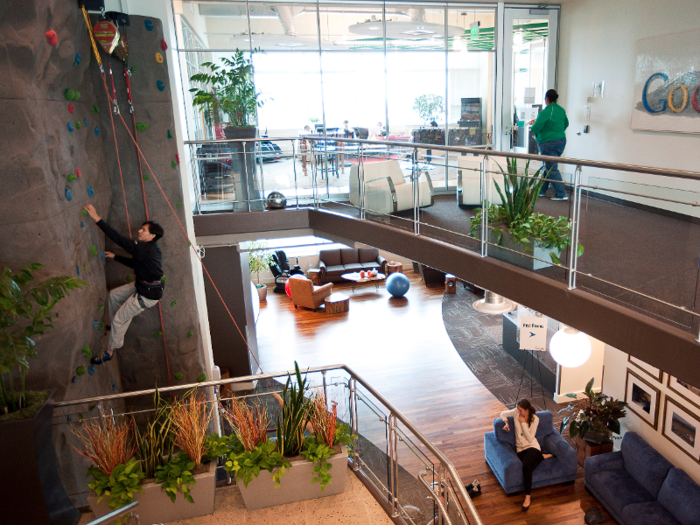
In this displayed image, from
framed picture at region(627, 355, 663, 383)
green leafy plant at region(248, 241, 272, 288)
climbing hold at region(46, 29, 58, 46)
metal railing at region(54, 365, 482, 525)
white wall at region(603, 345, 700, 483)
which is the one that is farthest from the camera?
green leafy plant at region(248, 241, 272, 288)

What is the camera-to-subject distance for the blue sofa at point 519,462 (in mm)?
7641

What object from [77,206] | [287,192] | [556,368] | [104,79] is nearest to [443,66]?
[287,192]

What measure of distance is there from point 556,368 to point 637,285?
6.53 m

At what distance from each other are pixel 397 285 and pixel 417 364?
13.7ft

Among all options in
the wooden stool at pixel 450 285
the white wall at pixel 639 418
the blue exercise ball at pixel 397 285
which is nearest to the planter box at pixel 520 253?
the white wall at pixel 639 418

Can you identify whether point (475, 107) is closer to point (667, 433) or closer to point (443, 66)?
point (443, 66)

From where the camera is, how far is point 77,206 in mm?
4945

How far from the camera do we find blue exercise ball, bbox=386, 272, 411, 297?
15.6 m

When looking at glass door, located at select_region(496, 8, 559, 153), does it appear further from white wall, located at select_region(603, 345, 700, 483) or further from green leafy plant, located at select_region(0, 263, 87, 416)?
green leafy plant, located at select_region(0, 263, 87, 416)

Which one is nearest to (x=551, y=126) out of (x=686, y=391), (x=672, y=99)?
(x=672, y=99)

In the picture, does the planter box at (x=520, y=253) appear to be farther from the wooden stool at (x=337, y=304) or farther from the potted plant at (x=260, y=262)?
the potted plant at (x=260, y=262)

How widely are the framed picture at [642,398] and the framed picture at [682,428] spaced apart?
0.72 feet

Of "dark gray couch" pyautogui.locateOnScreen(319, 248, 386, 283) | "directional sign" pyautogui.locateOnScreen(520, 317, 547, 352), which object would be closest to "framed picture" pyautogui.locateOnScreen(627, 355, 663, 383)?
"directional sign" pyautogui.locateOnScreen(520, 317, 547, 352)

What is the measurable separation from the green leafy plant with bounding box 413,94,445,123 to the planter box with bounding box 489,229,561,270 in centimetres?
561
